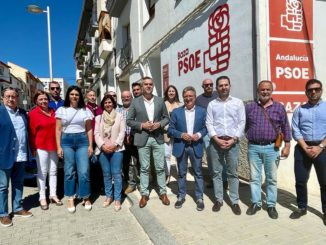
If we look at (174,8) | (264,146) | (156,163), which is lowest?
(156,163)

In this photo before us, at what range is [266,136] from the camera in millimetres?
3799

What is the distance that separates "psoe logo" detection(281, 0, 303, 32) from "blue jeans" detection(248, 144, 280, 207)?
8.14 ft

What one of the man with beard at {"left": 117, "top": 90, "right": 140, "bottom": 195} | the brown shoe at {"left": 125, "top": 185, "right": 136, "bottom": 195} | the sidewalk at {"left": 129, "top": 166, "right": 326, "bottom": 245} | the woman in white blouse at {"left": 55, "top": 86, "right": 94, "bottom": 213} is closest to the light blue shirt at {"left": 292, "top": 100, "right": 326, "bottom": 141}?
the sidewalk at {"left": 129, "top": 166, "right": 326, "bottom": 245}

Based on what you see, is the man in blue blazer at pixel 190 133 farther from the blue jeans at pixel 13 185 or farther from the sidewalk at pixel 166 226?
the blue jeans at pixel 13 185

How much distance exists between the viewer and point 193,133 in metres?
4.32

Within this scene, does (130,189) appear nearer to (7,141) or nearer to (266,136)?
(7,141)

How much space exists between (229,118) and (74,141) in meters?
2.38

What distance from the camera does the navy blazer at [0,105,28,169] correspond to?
392 cm

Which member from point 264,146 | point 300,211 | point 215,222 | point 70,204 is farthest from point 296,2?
point 70,204

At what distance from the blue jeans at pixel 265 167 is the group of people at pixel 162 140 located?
13 mm

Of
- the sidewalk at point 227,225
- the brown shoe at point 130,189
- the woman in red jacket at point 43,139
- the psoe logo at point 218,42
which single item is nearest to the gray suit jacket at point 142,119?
the sidewalk at point 227,225

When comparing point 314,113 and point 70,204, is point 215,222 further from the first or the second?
point 70,204

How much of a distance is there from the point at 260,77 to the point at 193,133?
167cm

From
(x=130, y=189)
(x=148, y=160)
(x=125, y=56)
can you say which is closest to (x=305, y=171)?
(x=148, y=160)
